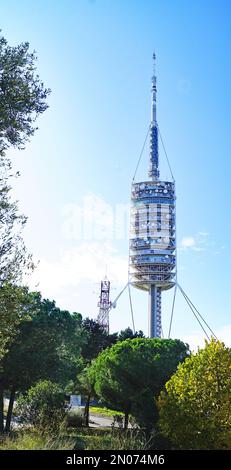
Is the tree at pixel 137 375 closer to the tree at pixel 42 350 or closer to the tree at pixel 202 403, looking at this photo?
the tree at pixel 42 350

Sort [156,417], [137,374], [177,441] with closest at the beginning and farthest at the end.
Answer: [177,441] < [156,417] < [137,374]

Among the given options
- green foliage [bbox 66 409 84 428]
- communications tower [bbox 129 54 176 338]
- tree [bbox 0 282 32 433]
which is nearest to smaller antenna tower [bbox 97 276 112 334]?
communications tower [bbox 129 54 176 338]

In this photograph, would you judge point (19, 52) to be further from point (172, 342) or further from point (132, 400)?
point (172, 342)

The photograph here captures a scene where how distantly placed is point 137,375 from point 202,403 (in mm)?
12027

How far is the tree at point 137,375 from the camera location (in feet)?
108

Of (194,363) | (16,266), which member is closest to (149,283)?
(194,363)

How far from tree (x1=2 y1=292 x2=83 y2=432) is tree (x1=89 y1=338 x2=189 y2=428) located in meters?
3.30

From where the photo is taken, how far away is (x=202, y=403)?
22969 mm

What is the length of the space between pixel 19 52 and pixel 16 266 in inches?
236

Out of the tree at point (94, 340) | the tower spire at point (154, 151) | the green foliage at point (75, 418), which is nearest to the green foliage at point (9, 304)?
the green foliage at point (75, 418)

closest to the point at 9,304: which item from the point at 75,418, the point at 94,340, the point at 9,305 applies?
the point at 9,305

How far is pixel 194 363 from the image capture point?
24.5 meters

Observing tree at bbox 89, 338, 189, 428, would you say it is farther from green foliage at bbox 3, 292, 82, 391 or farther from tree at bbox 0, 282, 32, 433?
tree at bbox 0, 282, 32, 433

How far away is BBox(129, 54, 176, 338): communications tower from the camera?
101m
